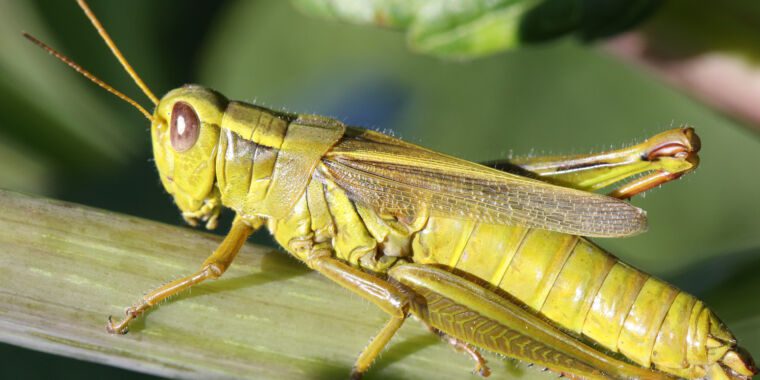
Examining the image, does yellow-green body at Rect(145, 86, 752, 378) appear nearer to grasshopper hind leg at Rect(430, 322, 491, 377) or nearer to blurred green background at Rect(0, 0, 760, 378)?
grasshopper hind leg at Rect(430, 322, 491, 377)

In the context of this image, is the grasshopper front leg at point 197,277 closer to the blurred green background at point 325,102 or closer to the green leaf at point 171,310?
the green leaf at point 171,310

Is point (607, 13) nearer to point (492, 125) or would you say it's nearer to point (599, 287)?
point (599, 287)

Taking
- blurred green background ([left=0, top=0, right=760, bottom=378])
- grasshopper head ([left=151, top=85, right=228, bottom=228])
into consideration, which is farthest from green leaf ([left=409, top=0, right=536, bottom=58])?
blurred green background ([left=0, top=0, right=760, bottom=378])

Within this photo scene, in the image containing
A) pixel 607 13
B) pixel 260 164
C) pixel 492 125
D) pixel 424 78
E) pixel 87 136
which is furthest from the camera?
pixel 424 78

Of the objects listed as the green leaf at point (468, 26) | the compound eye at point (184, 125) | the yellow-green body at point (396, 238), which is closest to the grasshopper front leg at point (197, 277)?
the yellow-green body at point (396, 238)

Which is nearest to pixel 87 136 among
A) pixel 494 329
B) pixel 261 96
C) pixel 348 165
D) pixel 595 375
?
pixel 261 96

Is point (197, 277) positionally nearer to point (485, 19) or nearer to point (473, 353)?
point (473, 353)
